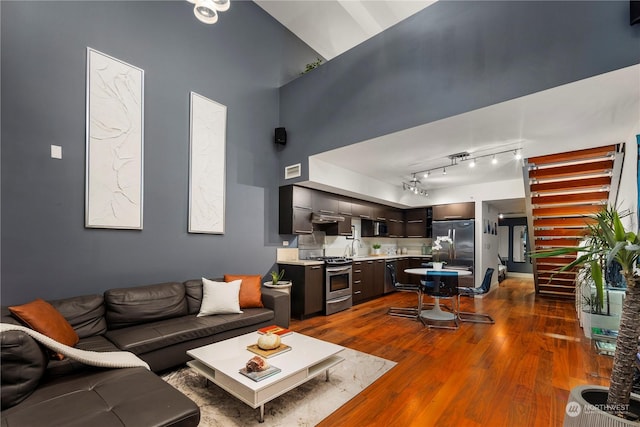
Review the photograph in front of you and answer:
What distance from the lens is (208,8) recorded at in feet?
8.54

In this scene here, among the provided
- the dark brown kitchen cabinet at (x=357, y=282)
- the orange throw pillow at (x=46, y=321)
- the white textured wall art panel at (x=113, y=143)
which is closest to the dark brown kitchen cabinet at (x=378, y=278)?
the dark brown kitchen cabinet at (x=357, y=282)

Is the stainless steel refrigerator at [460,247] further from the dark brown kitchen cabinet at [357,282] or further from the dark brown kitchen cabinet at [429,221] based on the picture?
the dark brown kitchen cabinet at [357,282]

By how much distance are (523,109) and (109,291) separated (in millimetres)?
4748

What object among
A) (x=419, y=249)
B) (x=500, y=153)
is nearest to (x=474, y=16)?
(x=500, y=153)

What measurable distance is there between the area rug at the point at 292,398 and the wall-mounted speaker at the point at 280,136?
11.9 feet

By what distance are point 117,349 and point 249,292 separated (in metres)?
1.53

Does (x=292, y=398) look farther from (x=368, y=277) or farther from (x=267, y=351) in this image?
(x=368, y=277)

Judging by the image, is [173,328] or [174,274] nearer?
[173,328]

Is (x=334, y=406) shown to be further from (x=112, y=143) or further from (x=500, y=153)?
(x=500, y=153)

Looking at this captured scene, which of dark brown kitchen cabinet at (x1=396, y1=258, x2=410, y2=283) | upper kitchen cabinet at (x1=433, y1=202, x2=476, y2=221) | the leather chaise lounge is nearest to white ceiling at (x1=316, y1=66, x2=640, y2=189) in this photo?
upper kitchen cabinet at (x1=433, y1=202, x2=476, y2=221)

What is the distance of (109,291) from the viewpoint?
3.00m

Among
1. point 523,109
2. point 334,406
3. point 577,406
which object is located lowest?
point 334,406

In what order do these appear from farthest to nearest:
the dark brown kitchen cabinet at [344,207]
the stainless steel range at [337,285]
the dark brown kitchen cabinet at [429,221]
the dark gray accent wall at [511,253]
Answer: the dark gray accent wall at [511,253] → the dark brown kitchen cabinet at [429,221] → the dark brown kitchen cabinet at [344,207] → the stainless steel range at [337,285]

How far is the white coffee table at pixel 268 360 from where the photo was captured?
1.97 m
